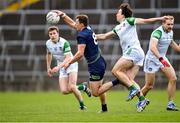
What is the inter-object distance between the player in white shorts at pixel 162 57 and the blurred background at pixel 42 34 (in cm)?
1357

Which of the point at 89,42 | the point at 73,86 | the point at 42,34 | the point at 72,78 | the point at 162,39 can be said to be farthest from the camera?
the point at 42,34

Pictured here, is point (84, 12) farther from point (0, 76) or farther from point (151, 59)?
point (151, 59)

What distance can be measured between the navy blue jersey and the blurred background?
1500 centimetres

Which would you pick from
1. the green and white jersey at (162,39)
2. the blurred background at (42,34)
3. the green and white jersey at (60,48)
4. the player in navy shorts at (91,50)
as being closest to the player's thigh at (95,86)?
the player in navy shorts at (91,50)

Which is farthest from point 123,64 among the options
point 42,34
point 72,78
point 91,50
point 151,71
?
point 42,34

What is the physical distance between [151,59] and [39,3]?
16694 millimetres

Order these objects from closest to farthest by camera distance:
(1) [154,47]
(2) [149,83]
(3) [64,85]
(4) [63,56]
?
(1) [154,47]
(2) [149,83]
(3) [64,85]
(4) [63,56]

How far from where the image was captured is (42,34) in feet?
121

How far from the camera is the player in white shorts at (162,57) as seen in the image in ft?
67.2

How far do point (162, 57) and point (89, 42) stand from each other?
1.94 m

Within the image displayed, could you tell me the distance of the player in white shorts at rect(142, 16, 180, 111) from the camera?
20.5m

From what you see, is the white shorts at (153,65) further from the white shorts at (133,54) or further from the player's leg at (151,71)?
the white shorts at (133,54)

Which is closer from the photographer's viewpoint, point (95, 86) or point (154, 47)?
point (95, 86)

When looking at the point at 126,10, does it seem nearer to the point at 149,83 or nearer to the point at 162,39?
the point at 162,39
